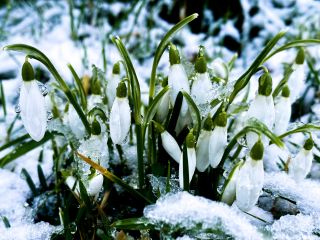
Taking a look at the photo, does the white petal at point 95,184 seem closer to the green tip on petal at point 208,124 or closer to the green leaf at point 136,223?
the green leaf at point 136,223

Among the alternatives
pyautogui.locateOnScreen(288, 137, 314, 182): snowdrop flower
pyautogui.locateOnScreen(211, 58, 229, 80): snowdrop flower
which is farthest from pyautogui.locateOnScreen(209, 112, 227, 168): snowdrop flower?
pyautogui.locateOnScreen(211, 58, 229, 80): snowdrop flower

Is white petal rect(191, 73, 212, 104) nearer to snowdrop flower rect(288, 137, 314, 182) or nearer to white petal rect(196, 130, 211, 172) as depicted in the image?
white petal rect(196, 130, 211, 172)

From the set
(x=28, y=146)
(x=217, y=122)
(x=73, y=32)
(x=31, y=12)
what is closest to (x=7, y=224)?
(x=28, y=146)

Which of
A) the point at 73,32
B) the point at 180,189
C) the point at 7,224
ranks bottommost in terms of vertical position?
the point at 7,224

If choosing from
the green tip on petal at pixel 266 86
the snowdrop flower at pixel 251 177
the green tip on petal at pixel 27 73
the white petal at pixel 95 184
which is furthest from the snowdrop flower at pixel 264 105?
the green tip on petal at pixel 27 73

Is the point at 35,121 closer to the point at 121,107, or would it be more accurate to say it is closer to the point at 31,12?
the point at 121,107

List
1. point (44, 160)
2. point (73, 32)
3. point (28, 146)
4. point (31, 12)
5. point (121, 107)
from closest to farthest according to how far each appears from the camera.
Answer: point (121, 107) < point (28, 146) < point (44, 160) < point (73, 32) < point (31, 12)

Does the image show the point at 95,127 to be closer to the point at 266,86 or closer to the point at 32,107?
the point at 32,107

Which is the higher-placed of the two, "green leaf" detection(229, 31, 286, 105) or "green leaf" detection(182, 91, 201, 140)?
"green leaf" detection(229, 31, 286, 105)
